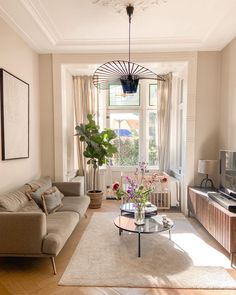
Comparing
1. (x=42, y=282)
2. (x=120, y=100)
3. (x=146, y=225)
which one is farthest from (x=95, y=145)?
(x=42, y=282)

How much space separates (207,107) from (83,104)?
2898mm

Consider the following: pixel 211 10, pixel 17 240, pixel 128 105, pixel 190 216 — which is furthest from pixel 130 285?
pixel 128 105

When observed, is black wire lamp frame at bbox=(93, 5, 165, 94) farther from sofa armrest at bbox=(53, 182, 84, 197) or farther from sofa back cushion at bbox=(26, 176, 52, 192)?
sofa armrest at bbox=(53, 182, 84, 197)

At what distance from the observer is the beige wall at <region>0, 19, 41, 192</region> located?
3.43 metres

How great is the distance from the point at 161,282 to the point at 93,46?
391 centimetres

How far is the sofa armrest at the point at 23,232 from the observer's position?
2.62 meters

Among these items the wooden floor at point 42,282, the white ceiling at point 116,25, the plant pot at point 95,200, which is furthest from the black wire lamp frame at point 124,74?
the plant pot at point 95,200

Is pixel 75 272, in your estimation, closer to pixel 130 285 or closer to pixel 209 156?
pixel 130 285

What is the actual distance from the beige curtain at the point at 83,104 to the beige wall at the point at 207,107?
2.54 meters

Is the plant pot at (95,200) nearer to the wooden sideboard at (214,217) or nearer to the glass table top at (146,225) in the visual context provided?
the glass table top at (146,225)

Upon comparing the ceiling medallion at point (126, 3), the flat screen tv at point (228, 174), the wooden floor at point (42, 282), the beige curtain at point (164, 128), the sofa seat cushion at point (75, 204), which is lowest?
the wooden floor at point (42, 282)

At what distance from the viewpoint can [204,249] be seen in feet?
10.8

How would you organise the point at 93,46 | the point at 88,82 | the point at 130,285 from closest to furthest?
the point at 130,285, the point at 93,46, the point at 88,82

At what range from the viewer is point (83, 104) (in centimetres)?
597
